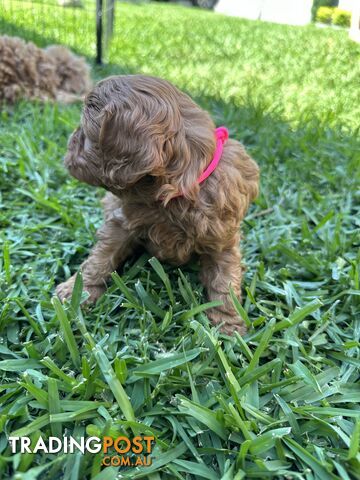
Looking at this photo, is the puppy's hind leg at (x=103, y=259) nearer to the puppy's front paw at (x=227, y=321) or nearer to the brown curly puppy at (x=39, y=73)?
the puppy's front paw at (x=227, y=321)

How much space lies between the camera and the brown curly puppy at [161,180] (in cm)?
163

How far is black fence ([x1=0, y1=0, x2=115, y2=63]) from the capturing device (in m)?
5.07

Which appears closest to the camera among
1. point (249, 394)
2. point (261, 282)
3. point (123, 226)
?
point (249, 394)

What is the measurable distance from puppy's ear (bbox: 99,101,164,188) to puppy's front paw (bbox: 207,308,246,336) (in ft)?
2.40

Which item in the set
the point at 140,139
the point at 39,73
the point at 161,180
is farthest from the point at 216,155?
the point at 39,73

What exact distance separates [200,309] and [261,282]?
17.9 inches

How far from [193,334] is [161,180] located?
0.62m

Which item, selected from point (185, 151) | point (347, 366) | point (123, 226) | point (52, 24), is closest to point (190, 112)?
point (185, 151)

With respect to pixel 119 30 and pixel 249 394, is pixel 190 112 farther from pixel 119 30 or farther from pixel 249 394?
pixel 119 30

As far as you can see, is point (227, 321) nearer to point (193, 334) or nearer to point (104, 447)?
point (193, 334)

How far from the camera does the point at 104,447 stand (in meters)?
1.46

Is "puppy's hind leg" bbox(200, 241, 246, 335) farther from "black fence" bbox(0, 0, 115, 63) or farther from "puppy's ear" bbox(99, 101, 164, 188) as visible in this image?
"black fence" bbox(0, 0, 115, 63)

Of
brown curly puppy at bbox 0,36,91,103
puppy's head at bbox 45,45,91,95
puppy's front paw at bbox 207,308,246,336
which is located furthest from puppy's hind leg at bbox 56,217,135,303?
puppy's head at bbox 45,45,91,95

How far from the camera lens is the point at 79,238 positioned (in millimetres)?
2529
